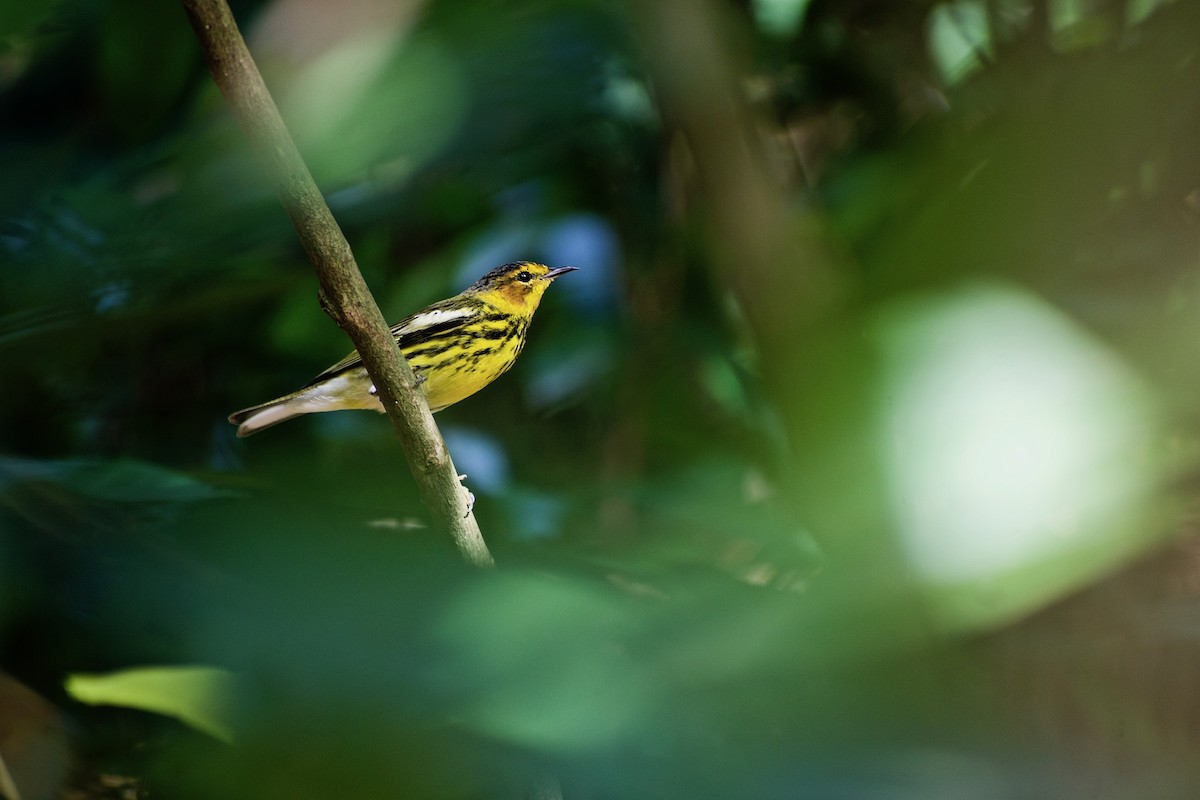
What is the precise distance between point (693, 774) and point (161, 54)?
0.57 metres

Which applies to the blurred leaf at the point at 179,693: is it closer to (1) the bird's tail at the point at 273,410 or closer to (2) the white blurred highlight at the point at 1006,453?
(1) the bird's tail at the point at 273,410

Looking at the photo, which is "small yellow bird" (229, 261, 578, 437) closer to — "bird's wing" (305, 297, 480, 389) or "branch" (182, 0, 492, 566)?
"bird's wing" (305, 297, 480, 389)

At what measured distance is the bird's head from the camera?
58 cm

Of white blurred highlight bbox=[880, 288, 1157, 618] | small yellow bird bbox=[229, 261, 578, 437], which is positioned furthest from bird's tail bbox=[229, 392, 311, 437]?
white blurred highlight bbox=[880, 288, 1157, 618]

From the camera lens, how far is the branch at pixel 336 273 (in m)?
0.31

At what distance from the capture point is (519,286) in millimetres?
591

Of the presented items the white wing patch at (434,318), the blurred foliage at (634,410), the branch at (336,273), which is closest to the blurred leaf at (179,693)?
the blurred foliage at (634,410)

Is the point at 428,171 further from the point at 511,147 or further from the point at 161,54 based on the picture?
the point at 161,54

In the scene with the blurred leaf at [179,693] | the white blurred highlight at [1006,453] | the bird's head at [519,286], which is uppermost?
the bird's head at [519,286]

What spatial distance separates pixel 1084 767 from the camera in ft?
1.66

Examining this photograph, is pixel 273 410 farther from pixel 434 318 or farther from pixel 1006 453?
pixel 1006 453

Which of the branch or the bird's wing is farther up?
the bird's wing

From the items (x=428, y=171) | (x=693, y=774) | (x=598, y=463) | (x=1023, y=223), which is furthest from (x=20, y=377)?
(x=1023, y=223)

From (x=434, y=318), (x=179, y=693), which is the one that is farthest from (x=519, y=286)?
(x=179, y=693)
